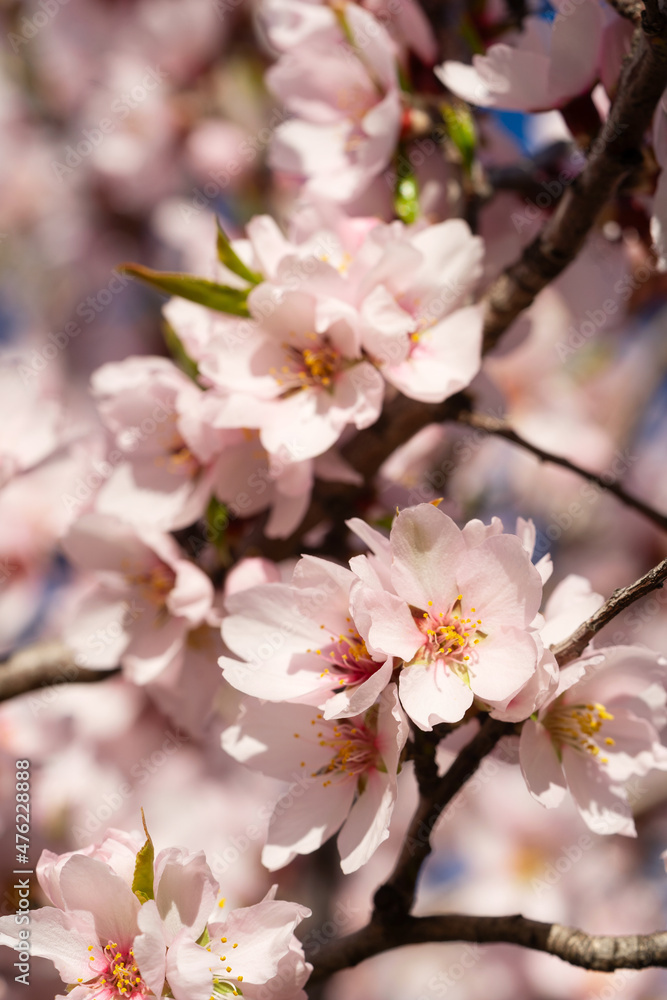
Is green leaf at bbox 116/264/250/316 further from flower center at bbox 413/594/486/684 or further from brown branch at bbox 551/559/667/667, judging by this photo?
brown branch at bbox 551/559/667/667

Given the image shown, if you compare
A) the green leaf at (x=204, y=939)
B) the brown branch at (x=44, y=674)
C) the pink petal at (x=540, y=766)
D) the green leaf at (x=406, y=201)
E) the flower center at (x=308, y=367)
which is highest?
the green leaf at (x=406, y=201)

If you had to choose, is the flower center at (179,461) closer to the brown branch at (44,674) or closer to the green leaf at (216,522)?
the green leaf at (216,522)

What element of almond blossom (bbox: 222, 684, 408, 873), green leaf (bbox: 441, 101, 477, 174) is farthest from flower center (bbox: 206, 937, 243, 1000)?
green leaf (bbox: 441, 101, 477, 174)

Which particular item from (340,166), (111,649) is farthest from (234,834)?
(340,166)

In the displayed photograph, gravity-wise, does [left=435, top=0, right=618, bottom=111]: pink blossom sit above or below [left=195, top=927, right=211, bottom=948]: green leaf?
above

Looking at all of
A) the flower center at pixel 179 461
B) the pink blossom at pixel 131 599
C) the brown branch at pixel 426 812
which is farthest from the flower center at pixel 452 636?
the flower center at pixel 179 461
